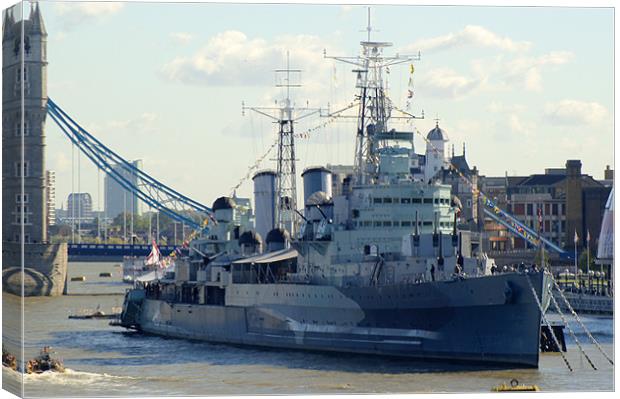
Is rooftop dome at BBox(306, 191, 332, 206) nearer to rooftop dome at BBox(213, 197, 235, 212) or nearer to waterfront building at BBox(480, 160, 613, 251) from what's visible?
rooftop dome at BBox(213, 197, 235, 212)

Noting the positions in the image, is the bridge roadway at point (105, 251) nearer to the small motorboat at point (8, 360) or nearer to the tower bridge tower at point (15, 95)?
the tower bridge tower at point (15, 95)

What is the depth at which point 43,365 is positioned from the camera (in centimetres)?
3862

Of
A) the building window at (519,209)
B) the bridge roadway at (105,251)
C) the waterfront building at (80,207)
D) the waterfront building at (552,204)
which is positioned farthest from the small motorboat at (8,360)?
the bridge roadway at (105,251)

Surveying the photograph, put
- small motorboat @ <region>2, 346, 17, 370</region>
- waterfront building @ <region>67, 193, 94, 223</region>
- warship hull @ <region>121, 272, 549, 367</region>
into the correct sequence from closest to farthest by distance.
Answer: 1. small motorboat @ <region>2, 346, 17, 370</region>
2. warship hull @ <region>121, 272, 549, 367</region>
3. waterfront building @ <region>67, 193, 94, 223</region>

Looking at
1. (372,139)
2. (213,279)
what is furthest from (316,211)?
(213,279)

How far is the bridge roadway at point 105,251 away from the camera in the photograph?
93.6 meters

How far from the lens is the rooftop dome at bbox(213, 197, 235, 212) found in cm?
6359

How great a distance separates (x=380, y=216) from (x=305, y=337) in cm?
434

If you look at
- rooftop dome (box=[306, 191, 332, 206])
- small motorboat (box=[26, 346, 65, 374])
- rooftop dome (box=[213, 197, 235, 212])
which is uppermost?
rooftop dome (box=[213, 197, 235, 212])

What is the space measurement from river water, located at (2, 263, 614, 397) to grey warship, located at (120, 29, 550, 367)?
71 cm

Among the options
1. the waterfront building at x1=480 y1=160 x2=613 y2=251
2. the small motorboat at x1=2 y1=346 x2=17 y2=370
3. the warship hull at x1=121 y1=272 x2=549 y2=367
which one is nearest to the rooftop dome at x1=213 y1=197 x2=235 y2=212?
the warship hull at x1=121 y1=272 x2=549 y2=367

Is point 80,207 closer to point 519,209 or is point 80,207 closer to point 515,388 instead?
point 519,209

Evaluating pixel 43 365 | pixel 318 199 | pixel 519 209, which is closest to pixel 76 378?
pixel 43 365

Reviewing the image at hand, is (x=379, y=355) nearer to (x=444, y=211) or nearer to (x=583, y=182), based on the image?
(x=444, y=211)
